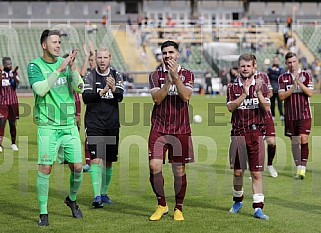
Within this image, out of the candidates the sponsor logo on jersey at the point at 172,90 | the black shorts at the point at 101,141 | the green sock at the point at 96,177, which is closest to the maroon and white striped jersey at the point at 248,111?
the sponsor logo on jersey at the point at 172,90

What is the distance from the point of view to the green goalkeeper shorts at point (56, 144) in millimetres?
7789

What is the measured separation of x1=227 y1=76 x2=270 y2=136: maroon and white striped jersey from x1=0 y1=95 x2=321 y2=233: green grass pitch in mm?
1100

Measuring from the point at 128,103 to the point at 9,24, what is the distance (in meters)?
19.7

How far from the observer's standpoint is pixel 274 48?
45.5 metres

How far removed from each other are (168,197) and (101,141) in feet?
4.54

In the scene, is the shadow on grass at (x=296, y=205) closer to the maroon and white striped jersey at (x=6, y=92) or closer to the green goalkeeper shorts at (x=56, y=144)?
the green goalkeeper shorts at (x=56, y=144)

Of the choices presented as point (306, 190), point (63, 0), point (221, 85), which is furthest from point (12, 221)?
point (63, 0)

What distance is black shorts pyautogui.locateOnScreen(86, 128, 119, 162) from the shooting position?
8984 millimetres

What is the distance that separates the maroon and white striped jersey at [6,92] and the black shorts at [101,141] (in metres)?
6.34

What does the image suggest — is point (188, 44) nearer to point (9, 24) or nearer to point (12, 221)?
point (9, 24)

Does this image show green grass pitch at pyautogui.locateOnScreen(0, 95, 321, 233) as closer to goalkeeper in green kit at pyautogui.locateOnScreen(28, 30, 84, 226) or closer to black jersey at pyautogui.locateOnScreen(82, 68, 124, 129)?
goalkeeper in green kit at pyautogui.locateOnScreen(28, 30, 84, 226)

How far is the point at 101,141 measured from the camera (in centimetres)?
898

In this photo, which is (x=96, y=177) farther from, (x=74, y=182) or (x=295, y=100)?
(x=295, y=100)

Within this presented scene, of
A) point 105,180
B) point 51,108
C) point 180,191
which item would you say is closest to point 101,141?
point 105,180
